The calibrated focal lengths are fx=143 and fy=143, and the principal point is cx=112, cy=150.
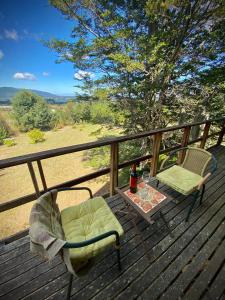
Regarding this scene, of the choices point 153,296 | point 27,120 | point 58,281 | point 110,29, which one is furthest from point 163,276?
point 27,120

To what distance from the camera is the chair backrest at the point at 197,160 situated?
6.77 feet

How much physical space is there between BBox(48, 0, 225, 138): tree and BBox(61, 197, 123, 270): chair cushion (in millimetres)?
4468

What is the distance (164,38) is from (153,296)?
5875mm

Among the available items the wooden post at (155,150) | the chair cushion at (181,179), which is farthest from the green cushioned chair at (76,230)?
the wooden post at (155,150)

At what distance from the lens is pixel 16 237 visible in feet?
5.28

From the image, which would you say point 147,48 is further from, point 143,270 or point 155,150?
point 143,270

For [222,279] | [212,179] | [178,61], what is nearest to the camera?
[222,279]

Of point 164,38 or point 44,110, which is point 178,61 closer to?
point 164,38

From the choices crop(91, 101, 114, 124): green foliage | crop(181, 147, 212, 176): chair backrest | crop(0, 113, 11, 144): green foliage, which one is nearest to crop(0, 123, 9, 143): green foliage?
crop(0, 113, 11, 144): green foliage

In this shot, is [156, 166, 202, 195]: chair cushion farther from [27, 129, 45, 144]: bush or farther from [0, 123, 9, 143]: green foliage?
[0, 123, 9, 143]: green foliage

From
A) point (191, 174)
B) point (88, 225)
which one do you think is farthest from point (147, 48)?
point (88, 225)

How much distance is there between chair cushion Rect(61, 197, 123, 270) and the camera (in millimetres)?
1012

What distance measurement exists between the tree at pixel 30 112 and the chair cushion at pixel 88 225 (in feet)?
78.5

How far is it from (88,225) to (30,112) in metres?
24.4
